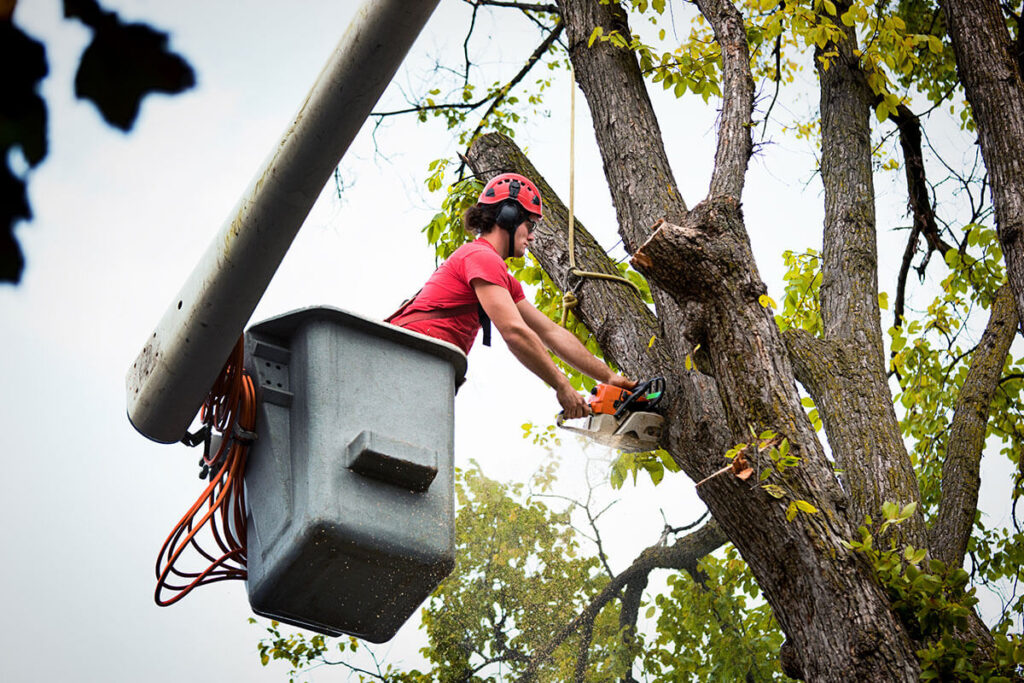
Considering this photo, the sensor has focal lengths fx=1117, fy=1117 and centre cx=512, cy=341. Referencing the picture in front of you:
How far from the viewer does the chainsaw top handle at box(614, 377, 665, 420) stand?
3.81 metres

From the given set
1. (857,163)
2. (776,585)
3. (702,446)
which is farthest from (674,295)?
(857,163)

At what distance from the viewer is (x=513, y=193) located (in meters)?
4.42

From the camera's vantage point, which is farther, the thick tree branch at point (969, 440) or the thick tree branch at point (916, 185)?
the thick tree branch at point (916, 185)

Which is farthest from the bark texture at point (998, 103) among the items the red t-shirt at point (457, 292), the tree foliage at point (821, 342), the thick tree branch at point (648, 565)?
the thick tree branch at point (648, 565)

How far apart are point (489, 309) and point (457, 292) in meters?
0.12

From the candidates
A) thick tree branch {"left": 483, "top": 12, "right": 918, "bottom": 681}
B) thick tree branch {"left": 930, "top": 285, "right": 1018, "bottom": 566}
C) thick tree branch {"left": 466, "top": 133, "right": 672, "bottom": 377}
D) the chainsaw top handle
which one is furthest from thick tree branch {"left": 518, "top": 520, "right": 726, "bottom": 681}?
thick tree branch {"left": 483, "top": 12, "right": 918, "bottom": 681}

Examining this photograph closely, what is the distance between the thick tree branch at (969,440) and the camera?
453 centimetres

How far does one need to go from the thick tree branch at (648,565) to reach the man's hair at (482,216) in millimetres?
6390

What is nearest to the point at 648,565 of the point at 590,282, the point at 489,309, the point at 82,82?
the point at 590,282

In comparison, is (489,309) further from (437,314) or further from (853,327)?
(853,327)

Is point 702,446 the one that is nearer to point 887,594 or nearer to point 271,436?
point 887,594

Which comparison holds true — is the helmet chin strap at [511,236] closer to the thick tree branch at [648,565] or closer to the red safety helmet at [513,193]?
the red safety helmet at [513,193]

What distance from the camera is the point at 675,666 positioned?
959 cm

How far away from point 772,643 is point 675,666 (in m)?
0.86
